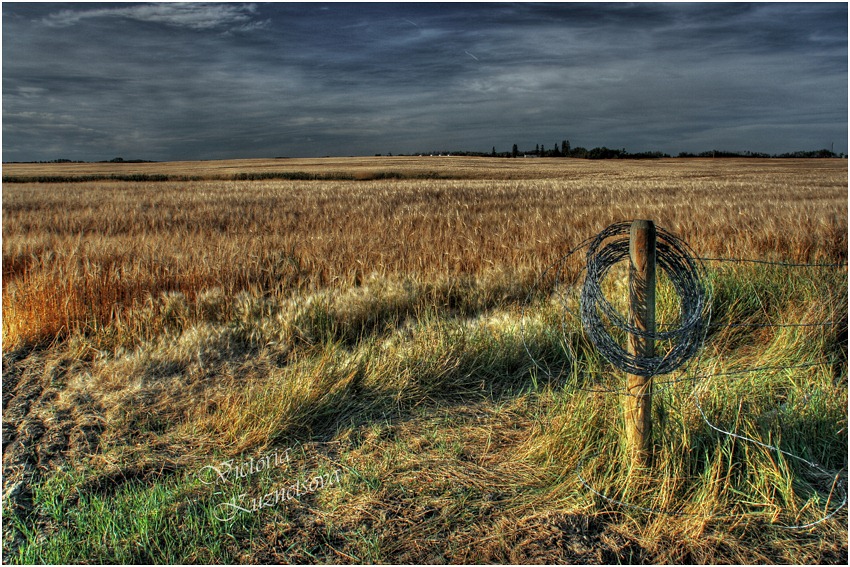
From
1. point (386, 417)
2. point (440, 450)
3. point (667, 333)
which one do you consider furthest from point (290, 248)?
point (667, 333)

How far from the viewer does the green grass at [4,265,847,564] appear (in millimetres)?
2523

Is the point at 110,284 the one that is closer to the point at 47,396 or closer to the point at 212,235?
the point at 47,396

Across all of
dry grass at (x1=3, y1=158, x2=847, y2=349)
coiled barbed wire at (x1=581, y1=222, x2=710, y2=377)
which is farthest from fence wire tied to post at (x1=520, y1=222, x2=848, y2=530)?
dry grass at (x1=3, y1=158, x2=847, y2=349)

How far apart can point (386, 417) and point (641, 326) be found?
5.42ft

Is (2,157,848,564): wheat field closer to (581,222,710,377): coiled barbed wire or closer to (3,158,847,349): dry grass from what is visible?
(3,158,847,349): dry grass

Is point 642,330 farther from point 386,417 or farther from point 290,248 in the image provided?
point 290,248

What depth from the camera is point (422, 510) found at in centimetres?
272

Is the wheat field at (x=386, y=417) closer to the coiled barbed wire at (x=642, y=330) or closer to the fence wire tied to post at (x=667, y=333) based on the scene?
the fence wire tied to post at (x=667, y=333)

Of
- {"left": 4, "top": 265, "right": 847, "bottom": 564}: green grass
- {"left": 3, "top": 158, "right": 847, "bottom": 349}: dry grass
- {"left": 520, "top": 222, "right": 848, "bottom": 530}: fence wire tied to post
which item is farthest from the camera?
{"left": 3, "top": 158, "right": 847, "bottom": 349}: dry grass

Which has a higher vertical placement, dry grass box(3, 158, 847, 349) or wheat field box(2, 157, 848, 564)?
dry grass box(3, 158, 847, 349)

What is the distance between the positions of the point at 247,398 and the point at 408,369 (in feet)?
3.42

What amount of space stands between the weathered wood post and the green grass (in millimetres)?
90

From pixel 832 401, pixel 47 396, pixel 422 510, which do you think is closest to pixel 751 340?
pixel 832 401

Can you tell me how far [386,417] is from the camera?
361 centimetres
